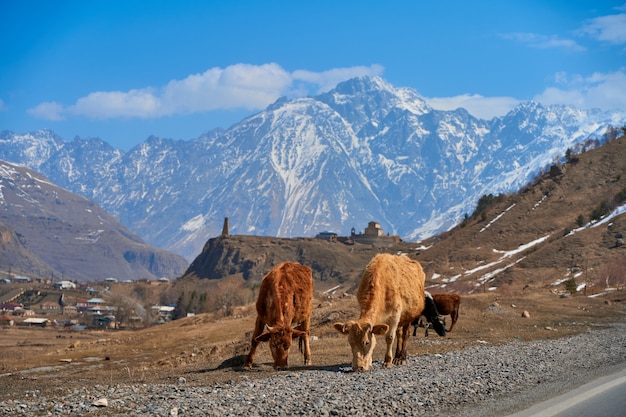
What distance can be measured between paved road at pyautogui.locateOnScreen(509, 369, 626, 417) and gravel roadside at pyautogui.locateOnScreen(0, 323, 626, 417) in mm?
472

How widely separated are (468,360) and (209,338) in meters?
30.2

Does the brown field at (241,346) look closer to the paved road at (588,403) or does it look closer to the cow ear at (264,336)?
the cow ear at (264,336)

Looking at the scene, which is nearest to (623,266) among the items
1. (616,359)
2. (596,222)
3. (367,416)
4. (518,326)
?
(596,222)

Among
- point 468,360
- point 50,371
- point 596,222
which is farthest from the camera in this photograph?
point 596,222

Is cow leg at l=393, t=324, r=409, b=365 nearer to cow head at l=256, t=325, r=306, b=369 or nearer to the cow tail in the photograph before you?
cow head at l=256, t=325, r=306, b=369

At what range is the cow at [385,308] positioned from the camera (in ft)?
72.4

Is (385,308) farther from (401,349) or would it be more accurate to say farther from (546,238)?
(546,238)

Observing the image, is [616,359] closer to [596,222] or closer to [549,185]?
[596,222]

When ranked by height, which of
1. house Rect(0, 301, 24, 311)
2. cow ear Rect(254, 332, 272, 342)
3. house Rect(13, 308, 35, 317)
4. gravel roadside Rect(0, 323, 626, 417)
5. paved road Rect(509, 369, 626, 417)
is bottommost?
paved road Rect(509, 369, 626, 417)

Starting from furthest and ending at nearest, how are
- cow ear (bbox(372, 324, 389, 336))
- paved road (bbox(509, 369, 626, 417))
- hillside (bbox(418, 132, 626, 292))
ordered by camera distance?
hillside (bbox(418, 132, 626, 292)) → cow ear (bbox(372, 324, 389, 336)) → paved road (bbox(509, 369, 626, 417))

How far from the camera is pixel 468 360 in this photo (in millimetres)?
25656

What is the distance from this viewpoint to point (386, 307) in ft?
77.4

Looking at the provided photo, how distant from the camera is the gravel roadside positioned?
16641mm

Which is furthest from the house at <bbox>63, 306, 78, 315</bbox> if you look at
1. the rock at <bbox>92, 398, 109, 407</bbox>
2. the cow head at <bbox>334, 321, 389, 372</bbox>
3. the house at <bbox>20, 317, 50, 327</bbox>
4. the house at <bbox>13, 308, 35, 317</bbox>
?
the rock at <bbox>92, 398, 109, 407</bbox>
